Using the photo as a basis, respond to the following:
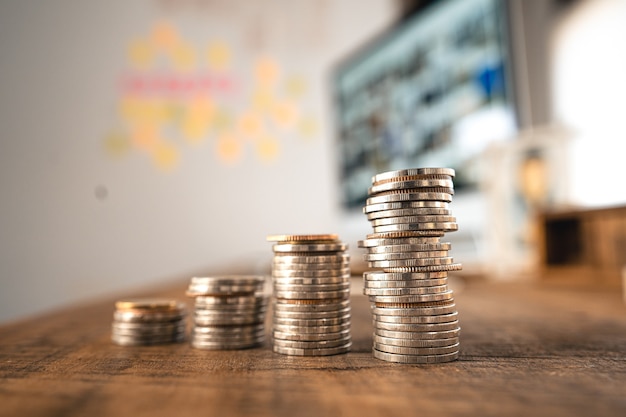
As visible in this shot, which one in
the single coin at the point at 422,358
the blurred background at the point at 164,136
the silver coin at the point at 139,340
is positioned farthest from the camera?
the blurred background at the point at 164,136

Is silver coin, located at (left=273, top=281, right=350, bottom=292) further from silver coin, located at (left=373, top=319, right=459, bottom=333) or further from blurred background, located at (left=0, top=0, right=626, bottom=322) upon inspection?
blurred background, located at (left=0, top=0, right=626, bottom=322)

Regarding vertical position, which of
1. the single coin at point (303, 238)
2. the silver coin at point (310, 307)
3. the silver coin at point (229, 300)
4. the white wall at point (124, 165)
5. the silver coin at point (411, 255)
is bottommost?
the silver coin at point (310, 307)

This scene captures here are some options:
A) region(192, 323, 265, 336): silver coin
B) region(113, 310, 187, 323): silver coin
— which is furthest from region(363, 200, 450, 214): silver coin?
region(113, 310, 187, 323): silver coin

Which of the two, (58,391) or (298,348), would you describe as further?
(298,348)

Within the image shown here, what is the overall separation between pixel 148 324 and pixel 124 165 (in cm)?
399

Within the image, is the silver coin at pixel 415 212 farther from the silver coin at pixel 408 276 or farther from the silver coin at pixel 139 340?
the silver coin at pixel 139 340

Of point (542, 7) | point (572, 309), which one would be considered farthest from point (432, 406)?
point (542, 7)

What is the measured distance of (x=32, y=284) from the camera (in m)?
4.65

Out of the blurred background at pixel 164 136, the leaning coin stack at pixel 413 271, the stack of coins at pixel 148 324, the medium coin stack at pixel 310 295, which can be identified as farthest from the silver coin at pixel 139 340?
the blurred background at pixel 164 136

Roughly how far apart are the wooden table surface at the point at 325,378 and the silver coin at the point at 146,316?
6 cm

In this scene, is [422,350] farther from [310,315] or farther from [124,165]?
[124,165]

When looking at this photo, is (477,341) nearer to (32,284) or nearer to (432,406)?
(432,406)

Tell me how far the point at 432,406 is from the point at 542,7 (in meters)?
2.64

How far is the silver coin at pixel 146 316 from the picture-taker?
3.28 ft
